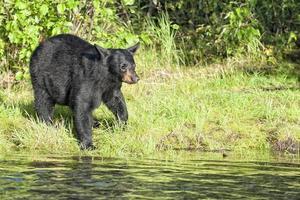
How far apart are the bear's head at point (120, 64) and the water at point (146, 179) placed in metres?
1.40

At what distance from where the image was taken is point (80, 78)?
11180mm

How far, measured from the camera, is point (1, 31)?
13.8 metres

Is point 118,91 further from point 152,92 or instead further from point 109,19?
point 109,19

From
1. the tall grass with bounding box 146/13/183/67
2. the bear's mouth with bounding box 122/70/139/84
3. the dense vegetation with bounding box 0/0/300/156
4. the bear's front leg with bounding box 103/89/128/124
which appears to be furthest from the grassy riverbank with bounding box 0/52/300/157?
the tall grass with bounding box 146/13/183/67

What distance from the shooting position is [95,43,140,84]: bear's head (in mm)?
10953

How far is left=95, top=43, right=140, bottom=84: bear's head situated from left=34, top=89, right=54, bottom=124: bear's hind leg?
1162mm

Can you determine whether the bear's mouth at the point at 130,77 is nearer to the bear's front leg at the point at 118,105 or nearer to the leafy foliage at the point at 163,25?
the bear's front leg at the point at 118,105

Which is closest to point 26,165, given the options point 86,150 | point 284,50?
point 86,150

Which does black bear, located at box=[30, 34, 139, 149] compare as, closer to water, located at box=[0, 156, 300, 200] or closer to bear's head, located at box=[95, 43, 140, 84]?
bear's head, located at box=[95, 43, 140, 84]

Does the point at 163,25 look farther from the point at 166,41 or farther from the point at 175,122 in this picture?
the point at 175,122

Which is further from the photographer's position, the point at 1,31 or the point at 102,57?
the point at 1,31

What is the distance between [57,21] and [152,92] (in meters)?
1.86

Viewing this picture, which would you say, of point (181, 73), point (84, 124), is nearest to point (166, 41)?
point (181, 73)

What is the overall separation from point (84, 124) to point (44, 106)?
3.30 feet
